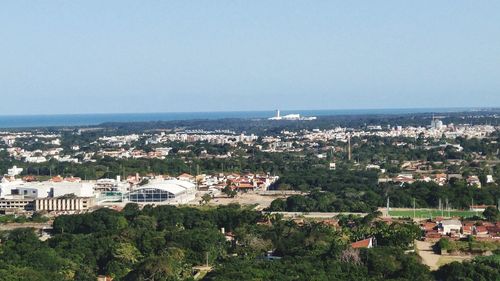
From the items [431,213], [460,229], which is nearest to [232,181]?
[431,213]

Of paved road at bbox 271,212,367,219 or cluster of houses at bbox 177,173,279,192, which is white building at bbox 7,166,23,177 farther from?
paved road at bbox 271,212,367,219

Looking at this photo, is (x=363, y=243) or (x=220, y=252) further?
(x=363, y=243)

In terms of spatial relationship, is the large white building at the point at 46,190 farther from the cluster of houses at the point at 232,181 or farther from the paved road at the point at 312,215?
the paved road at the point at 312,215

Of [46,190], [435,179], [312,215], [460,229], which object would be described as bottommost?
[312,215]

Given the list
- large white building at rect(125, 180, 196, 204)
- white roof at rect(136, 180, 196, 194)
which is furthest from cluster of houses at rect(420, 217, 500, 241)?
white roof at rect(136, 180, 196, 194)

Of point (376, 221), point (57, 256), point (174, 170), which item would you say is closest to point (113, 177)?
point (174, 170)

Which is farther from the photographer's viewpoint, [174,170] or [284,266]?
[174,170]

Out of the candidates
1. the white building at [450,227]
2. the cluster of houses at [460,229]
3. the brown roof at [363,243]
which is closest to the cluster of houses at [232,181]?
the cluster of houses at [460,229]

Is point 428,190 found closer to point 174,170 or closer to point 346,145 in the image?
point 174,170

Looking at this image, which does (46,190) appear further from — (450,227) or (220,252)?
(450,227)

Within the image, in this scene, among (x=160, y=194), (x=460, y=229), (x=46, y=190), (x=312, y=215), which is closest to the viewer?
(x=460, y=229)
